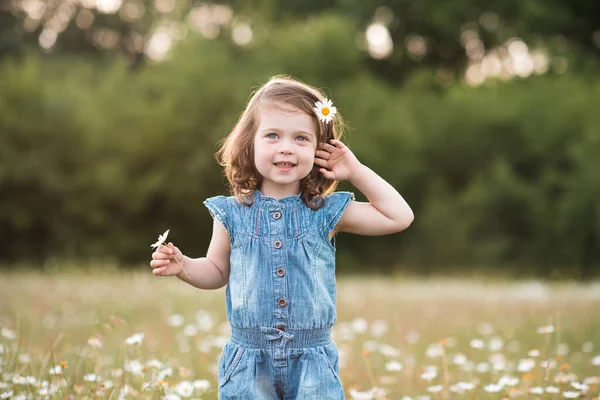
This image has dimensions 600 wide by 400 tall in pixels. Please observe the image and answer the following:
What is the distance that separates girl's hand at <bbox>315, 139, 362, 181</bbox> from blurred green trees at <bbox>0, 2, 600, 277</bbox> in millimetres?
14205

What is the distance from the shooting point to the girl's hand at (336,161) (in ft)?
8.41

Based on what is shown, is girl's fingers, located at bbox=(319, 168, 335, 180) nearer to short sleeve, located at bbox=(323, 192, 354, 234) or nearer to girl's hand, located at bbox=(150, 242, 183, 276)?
short sleeve, located at bbox=(323, 192, 354, 234)

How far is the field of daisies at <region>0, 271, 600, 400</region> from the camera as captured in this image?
116 inches

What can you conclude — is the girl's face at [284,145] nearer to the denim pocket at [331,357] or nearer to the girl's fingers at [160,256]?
the girl's fingers at [160,256]

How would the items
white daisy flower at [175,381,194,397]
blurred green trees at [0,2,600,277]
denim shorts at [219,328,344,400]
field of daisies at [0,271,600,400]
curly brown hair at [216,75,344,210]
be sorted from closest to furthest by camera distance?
denim shorts at [219,328,344,400] → curly brown hair at [216,75,344,210] → white daisy flower at [175,381,194,397] → field of daisies at [0,271,600,400] → blurred green trees at [0,2,600,277]

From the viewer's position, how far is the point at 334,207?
2.54 m

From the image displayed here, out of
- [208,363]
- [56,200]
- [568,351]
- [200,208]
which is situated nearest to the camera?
[208,363]

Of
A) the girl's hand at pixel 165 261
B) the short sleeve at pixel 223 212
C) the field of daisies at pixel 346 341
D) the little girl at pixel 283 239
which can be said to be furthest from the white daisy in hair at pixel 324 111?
the field of daisies at pixel 346 341

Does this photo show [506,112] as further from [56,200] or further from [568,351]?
[568,351]

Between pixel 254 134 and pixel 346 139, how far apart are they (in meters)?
13.1

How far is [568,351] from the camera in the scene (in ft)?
15.2

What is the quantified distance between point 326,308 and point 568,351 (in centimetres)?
273

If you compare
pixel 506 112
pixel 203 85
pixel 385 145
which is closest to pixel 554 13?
pixel 506 112

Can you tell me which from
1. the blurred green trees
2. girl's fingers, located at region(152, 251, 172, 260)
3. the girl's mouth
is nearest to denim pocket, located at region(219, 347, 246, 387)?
girl's fingers, located at region(152, 251, 172, 260)
